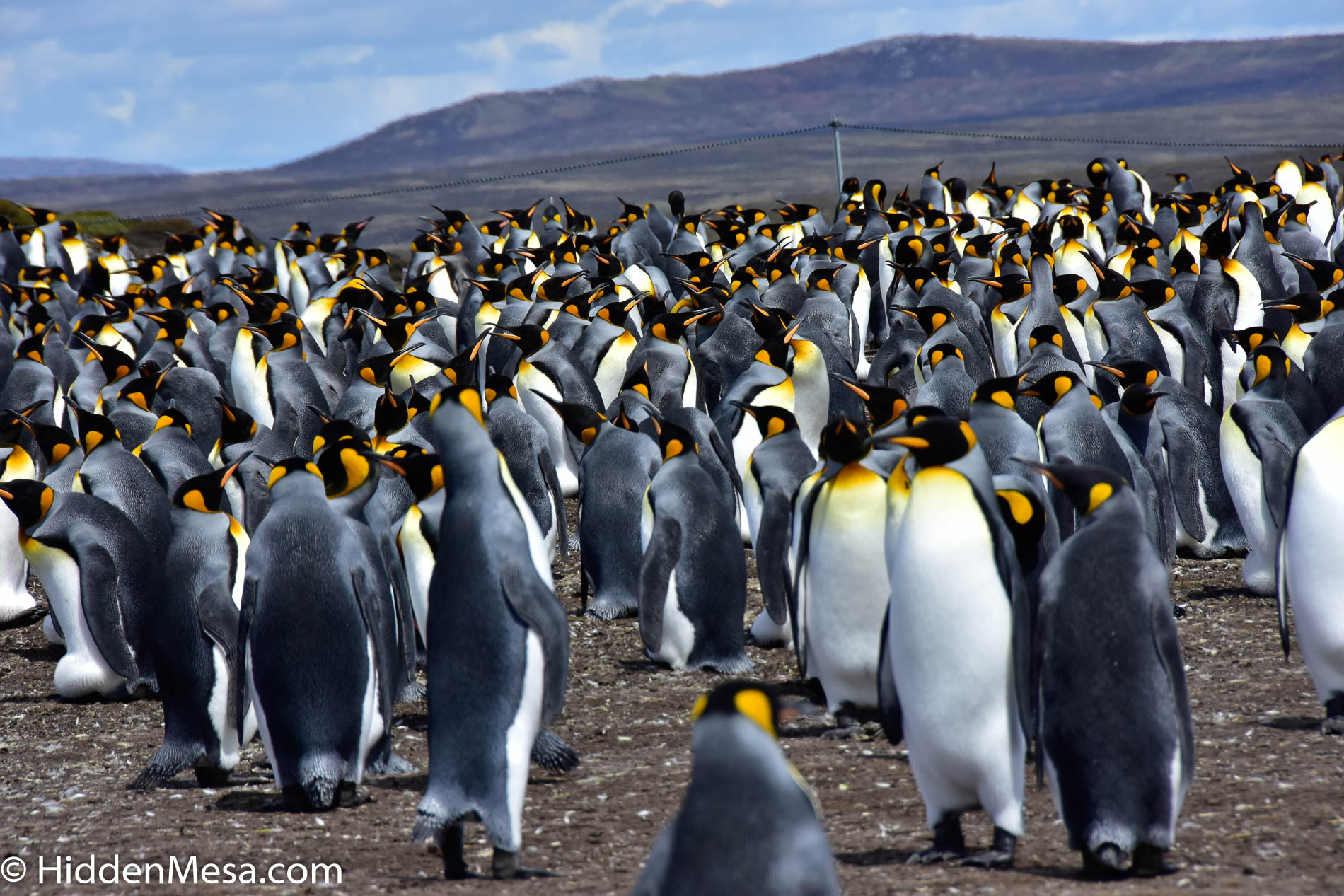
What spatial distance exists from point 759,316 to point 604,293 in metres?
2.51

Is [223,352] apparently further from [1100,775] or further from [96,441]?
[1100,775]

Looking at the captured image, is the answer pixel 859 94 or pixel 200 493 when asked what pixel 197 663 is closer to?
pixel 200 493

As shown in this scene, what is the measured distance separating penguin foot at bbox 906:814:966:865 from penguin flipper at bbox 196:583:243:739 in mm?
2055

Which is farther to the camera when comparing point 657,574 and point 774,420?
point 774,420

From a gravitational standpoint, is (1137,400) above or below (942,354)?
below

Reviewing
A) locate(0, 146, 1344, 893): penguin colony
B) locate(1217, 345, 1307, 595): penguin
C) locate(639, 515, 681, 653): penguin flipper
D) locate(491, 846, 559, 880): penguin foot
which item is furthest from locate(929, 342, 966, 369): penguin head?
locate(491, 846, 559, 880): penguin foot

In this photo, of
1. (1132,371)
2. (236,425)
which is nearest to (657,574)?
(236,425)

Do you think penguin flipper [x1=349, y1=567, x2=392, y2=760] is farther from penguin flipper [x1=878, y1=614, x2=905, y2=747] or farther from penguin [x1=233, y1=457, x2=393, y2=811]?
penguin flipper [x1=878, y1=614, x2=905, y2=747]

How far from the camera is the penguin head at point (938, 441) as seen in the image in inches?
124

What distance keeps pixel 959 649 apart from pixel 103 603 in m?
3.23

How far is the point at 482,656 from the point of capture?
316 cm

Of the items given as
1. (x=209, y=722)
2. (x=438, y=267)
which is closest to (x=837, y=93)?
(x=438, y=267)

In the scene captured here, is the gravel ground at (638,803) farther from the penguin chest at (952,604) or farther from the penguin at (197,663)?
the penguin chest at (952,604)

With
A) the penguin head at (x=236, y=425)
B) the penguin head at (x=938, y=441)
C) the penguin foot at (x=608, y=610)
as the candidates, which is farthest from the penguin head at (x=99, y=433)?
the penguin head at (x=938, y=441)
